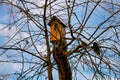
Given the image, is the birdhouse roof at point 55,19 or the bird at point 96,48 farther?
the birdhouse roof at point 55,19

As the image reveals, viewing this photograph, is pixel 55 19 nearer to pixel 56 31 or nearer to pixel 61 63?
pixel 56 31

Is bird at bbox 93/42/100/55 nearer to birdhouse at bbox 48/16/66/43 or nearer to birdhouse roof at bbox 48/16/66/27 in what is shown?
birdhouse at bbox 48/16/66/43

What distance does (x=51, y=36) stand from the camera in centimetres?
264

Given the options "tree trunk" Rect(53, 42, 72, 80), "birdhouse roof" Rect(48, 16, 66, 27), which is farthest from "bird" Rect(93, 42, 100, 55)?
"birdhouse roof" Rect(48, 16, 66, 27)

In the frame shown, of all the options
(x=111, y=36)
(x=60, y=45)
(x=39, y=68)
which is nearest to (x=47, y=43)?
(x=60, y=45)

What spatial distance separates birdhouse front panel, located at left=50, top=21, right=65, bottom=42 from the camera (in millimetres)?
2564

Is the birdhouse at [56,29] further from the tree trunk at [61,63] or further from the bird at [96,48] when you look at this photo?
the bird at [96,48]

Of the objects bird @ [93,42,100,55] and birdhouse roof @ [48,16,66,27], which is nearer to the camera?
bird @ [93,42,100,55]

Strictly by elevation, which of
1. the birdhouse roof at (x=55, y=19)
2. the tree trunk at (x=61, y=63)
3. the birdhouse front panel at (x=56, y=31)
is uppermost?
the birdhouse roof at (x=55, y=19)

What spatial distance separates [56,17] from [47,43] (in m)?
0.29

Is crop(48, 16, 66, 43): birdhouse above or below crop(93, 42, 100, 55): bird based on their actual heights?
above

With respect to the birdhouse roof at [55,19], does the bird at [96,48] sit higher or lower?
lower

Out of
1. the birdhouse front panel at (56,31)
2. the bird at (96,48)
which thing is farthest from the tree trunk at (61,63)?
the bird at (96,48)

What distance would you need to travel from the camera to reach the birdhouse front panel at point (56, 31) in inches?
101
